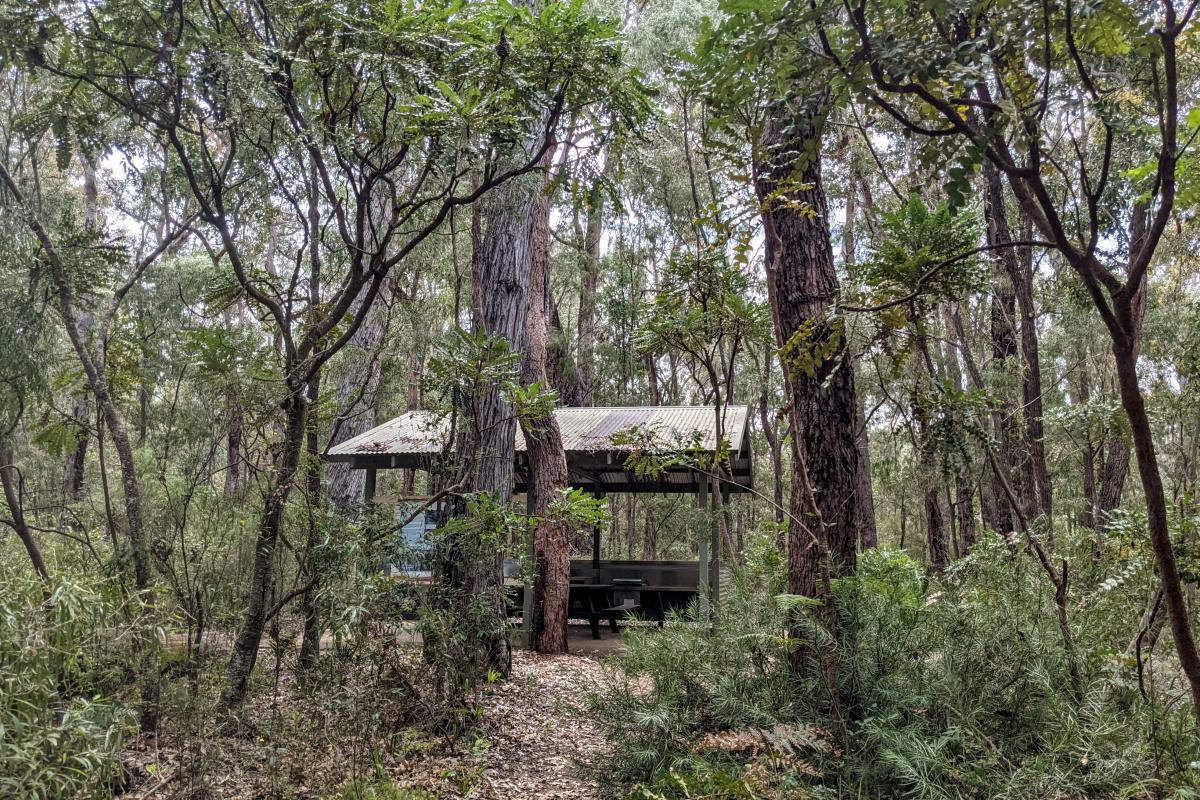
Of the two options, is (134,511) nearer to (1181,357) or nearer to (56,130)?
(56,130)

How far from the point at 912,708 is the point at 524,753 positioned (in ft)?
8.60

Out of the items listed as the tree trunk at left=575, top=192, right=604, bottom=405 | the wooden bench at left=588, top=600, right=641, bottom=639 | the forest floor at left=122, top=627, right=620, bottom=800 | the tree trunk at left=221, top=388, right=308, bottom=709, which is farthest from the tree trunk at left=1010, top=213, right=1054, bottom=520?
the tree trunk at left=575, top=192, right=604, bottom=405

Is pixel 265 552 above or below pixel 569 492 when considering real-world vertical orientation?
below

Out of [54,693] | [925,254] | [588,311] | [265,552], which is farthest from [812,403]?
[588,311]

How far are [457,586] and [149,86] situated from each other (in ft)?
11.5

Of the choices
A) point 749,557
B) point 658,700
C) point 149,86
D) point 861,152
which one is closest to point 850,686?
point 658,700

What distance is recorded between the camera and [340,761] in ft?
14.3

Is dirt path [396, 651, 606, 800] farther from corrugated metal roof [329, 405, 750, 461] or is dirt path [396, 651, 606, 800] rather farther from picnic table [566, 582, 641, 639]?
picnic table [566, 582, 641, 639]

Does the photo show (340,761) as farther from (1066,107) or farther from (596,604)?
(596,604)

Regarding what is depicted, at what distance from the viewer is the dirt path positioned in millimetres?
4680

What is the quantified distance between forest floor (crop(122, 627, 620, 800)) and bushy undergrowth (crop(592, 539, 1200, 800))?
0.61 meters

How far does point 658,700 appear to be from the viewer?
4.56 m

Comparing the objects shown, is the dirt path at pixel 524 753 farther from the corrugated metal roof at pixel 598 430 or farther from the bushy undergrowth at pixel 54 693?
the corrugated metal roof at pixel 598 430

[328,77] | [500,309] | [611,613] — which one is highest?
[328,77]
